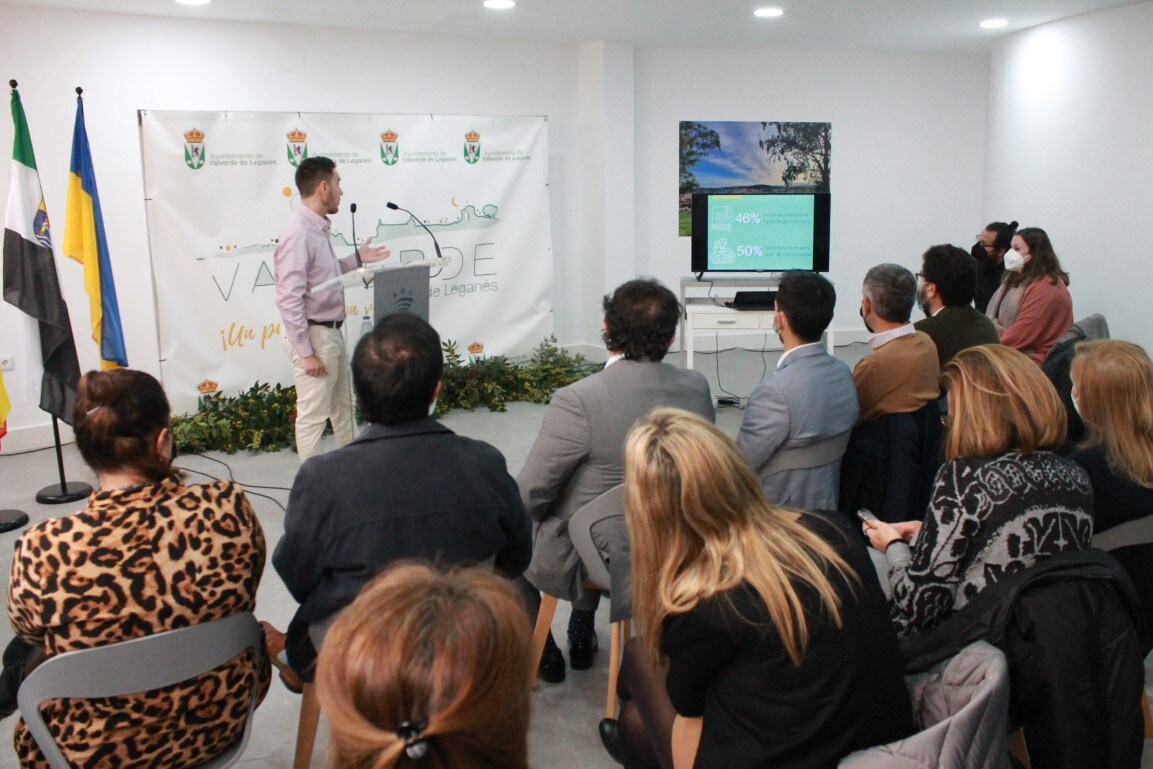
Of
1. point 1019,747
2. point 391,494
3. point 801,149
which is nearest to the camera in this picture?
point 391,494

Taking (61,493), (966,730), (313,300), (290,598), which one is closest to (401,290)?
(313,300)

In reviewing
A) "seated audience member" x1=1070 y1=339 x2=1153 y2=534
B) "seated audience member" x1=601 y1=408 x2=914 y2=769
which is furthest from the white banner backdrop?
"seated audience member" x1=601 y1=408 x2=914 y2=769

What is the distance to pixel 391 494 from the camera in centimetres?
184

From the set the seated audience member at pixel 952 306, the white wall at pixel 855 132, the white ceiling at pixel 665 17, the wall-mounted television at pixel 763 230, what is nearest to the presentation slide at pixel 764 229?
the wall-mounted television at pixel 763 230

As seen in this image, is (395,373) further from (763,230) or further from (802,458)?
(763,230)

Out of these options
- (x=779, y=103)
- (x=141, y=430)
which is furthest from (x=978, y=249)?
(x=141, y=430)

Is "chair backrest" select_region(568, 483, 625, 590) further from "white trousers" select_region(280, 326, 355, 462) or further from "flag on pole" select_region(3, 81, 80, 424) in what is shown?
"flag on pole" select_region(3, 81, 80, 424)

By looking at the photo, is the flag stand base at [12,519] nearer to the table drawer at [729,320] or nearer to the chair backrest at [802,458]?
the chair backrest at [802,458]

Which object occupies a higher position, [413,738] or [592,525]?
[413,738]

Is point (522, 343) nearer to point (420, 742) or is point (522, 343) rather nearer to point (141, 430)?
point (141, 430)

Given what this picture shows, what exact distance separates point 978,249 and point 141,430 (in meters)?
5.36

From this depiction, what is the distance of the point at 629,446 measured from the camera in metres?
1.68

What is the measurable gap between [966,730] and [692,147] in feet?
22.9

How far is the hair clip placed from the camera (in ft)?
2.84
